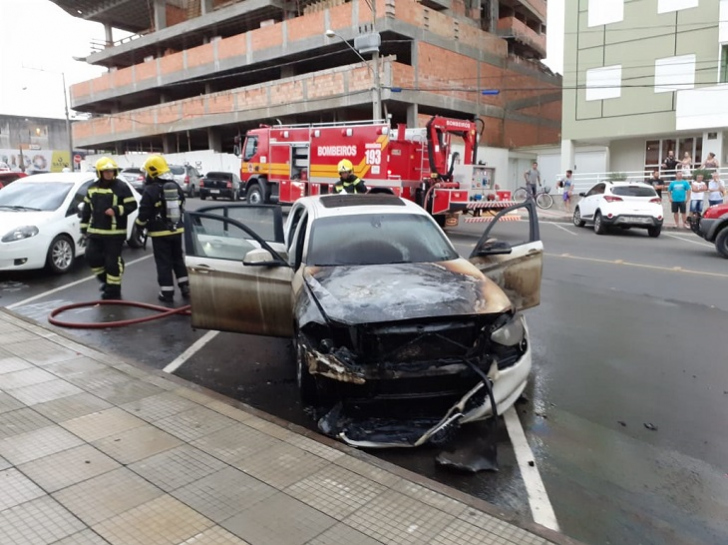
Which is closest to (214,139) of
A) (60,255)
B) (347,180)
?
(60,255)

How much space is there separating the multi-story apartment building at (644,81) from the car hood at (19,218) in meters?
26.1

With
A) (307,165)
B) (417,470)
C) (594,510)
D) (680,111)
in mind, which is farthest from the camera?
(680,111)

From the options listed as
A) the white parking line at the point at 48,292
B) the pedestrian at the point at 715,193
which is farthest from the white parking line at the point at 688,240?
the white parking line at the point at 48,292

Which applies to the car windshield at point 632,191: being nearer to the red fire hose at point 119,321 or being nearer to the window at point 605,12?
the red fire hose at point 119,321

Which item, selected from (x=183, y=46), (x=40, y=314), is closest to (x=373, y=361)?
(x=40, y=314)

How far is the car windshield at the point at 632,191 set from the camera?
1717cm

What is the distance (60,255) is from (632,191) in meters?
14.8

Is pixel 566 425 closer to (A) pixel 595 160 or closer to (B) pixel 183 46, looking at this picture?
(A) pixel 595 160

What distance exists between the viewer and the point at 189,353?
6.23 meters

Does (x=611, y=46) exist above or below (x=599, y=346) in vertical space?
above

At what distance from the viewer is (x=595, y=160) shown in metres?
31.2

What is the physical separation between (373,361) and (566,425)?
162cm

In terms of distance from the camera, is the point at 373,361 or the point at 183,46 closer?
the point at 373,361

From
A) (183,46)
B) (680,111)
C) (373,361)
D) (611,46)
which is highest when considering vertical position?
(183,46)
